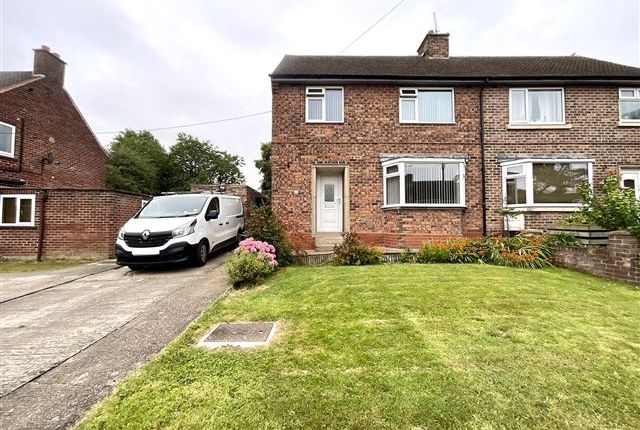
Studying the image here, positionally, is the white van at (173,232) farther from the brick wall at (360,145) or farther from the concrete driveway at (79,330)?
the brick wall at (360,145)

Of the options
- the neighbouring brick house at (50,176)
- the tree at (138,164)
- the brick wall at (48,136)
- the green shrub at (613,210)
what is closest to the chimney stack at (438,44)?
the green shrub at (613,210)

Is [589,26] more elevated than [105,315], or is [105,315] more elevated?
[589,26]

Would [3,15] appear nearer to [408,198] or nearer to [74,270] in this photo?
[74,270]

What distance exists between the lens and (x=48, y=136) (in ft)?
49.1

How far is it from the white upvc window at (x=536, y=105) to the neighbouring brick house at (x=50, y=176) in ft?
45.0

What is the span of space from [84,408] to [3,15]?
49.1 ft

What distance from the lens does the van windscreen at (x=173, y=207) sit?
8.12 metres

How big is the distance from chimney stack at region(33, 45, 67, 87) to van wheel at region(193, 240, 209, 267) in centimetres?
1440

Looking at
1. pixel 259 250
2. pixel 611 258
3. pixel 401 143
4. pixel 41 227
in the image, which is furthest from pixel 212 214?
pixel 611 258

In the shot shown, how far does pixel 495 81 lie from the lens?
10.6m

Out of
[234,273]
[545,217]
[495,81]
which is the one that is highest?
[495,81]

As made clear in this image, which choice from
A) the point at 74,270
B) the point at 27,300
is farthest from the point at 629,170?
the point at 74,270

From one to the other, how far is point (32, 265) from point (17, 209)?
2244mm

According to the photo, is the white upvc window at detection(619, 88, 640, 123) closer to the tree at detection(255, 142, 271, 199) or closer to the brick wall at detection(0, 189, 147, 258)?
the brick wall at detection(0, 189, 147, 258)
